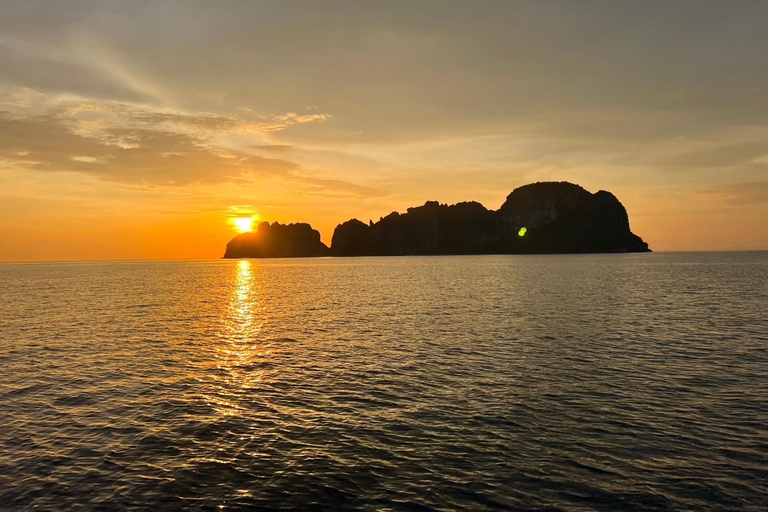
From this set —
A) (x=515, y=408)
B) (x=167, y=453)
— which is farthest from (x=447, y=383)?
(x=167, y=453)

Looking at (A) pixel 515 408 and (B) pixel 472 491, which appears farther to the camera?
(A) pixel 515 408

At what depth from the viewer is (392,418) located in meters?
25.2

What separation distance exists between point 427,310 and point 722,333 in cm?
3768

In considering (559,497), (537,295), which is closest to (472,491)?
(559,497)

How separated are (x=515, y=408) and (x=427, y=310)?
46.7m

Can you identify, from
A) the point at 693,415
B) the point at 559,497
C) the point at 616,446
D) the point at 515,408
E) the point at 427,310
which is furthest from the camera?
the point at 427,310

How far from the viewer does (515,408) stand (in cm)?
2628

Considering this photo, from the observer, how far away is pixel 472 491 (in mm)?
17312

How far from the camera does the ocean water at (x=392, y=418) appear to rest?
688 inches

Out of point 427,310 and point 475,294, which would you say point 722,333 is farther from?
point 475,294

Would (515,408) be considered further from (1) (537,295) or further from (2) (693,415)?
(1) (537,295)

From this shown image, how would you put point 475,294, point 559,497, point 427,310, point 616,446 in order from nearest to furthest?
point 559,497
point 616,446
point 427,310
point 475,294

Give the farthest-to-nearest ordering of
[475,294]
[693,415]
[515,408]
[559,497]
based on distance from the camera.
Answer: [475,294] < [515,408] < [693,415] < [559,497]

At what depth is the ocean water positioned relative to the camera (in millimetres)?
17469
